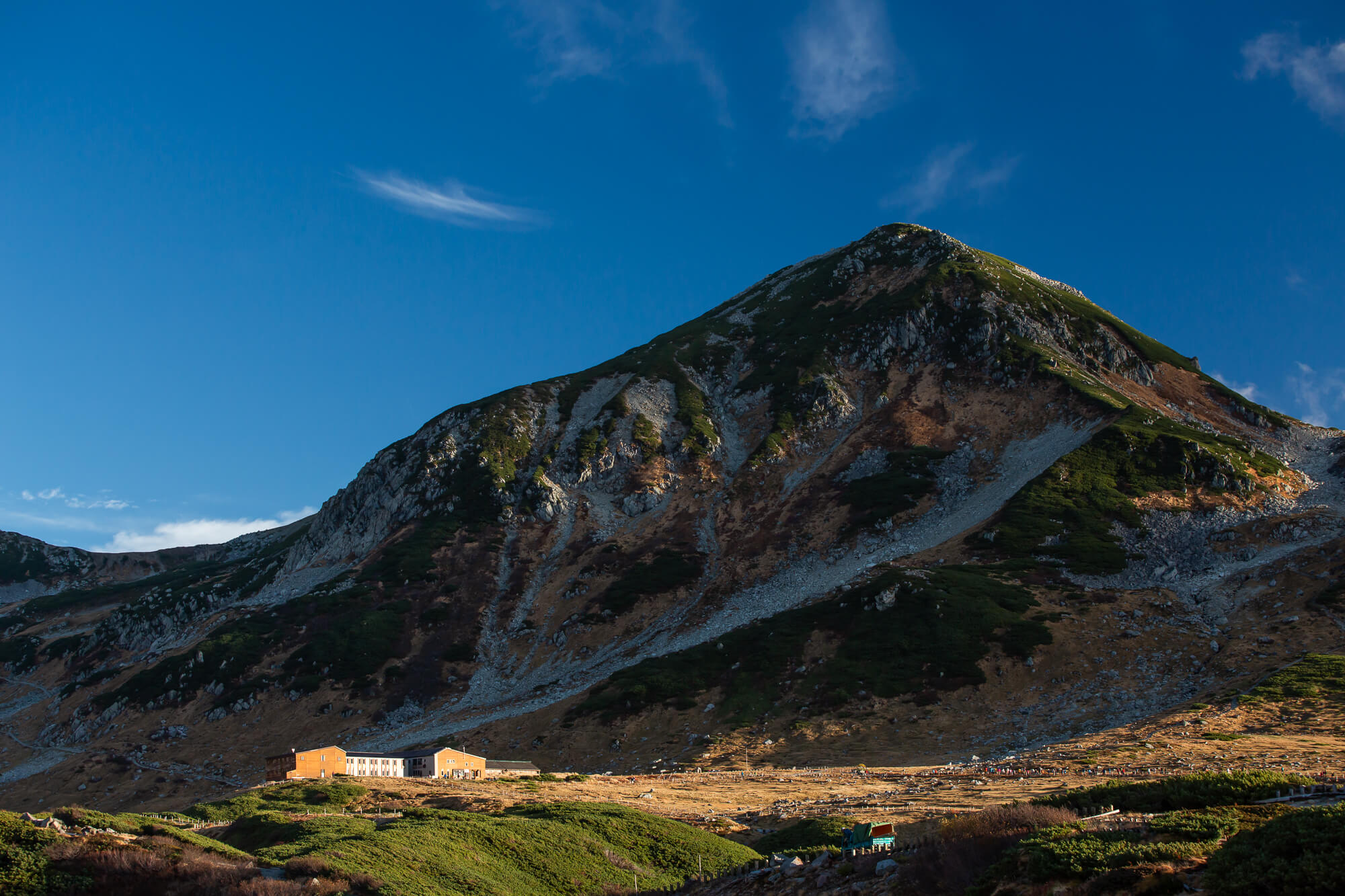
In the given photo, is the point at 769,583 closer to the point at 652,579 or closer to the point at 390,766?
the point at 652,579

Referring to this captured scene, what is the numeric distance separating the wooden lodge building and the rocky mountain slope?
46.4 ft

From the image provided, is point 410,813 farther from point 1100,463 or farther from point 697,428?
point 697,428

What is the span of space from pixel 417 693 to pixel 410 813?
270 feet

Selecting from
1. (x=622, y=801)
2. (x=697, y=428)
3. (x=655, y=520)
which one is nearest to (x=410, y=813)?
(x=622, y=801)

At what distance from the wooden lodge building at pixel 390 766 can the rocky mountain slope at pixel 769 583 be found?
46.4ft

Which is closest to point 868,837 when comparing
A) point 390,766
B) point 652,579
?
point 390,766

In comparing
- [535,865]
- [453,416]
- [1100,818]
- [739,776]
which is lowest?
[739,776]

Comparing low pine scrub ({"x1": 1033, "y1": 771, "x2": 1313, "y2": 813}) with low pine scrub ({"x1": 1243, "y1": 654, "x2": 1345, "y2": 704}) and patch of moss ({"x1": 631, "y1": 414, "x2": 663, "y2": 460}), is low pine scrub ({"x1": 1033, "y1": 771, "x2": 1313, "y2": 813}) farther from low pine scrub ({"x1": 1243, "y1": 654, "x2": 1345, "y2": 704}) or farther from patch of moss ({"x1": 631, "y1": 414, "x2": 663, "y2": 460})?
patch of moss ({"x1": 631, "y1": 414, "x2": 663, "y2": 460})

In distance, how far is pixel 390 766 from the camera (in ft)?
280

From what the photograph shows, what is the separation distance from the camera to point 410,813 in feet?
153

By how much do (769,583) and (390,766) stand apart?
67.4m

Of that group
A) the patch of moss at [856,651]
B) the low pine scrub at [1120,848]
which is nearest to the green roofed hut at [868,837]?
→ the low pine scrub at [1120,848]

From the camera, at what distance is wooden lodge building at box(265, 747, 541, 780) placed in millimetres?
80750

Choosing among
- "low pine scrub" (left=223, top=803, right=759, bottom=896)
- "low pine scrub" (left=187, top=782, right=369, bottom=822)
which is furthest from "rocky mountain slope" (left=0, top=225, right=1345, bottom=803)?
"low pine scrub" (left=223, top=803, right=759, bottom=896)
